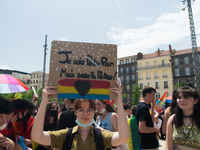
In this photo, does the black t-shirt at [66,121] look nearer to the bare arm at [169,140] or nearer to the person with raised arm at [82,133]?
the person with raised arm at [82,133]

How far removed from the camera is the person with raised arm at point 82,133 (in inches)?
64.4

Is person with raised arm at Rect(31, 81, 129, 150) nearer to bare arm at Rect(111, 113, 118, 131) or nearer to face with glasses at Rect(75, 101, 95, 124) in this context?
face with glasses at Rect(75, 101, 95, 124)

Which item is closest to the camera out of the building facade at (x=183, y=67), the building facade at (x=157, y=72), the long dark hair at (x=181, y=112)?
the long dark hair at (x=181, y=112)

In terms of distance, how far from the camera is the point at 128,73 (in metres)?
46.8

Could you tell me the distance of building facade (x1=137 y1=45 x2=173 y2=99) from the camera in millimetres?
39375

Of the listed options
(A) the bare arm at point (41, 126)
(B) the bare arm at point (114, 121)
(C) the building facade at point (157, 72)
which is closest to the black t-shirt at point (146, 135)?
(B) the bare arm at point (114, 121)

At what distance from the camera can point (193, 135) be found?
207 cm

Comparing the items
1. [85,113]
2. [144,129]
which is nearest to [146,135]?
[144,129]

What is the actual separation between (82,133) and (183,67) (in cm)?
4150

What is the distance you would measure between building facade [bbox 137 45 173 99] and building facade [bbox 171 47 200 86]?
1.15m

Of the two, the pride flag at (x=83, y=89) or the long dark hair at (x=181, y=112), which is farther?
the long dark hair at (x=181, y=112)

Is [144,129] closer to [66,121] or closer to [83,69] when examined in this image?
[66,121]

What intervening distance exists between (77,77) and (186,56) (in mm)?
41966

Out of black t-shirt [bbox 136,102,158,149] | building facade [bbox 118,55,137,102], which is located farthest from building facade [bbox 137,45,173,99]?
black t-shirt [bbox 136,102,158,149]
